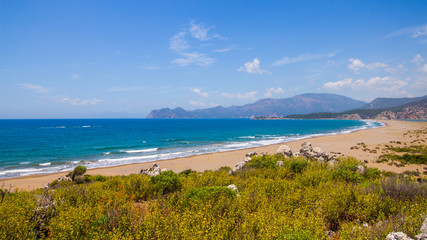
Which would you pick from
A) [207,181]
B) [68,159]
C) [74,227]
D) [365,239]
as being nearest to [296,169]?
[207,181]

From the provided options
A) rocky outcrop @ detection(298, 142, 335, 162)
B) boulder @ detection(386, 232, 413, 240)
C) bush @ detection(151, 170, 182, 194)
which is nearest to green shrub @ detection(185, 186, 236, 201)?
bush @ detection(151, 170, 182, 194)

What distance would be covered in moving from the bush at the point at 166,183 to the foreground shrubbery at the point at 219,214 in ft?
0.18

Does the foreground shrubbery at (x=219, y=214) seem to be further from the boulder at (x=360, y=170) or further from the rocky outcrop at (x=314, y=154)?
the rocky outcrop at (x=314, y=154)

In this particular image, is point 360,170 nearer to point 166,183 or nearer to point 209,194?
point 209,194

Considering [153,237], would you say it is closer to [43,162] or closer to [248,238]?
[248,238]

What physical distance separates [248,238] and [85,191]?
716 centimetres

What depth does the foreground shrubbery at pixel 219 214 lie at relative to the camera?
493cm

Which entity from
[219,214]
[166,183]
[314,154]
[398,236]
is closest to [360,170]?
[314,154]

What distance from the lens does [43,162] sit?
3061cm

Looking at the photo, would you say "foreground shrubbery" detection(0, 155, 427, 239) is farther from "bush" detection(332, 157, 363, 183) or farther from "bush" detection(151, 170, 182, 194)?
"bush" detection(332, 157, 363, 183)

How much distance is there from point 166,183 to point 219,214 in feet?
17.2

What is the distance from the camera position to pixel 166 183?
424 inches

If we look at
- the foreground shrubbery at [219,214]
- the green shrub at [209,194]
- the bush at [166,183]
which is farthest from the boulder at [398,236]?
the bush at [166,183]

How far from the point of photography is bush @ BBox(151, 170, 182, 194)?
1058 centimetres
